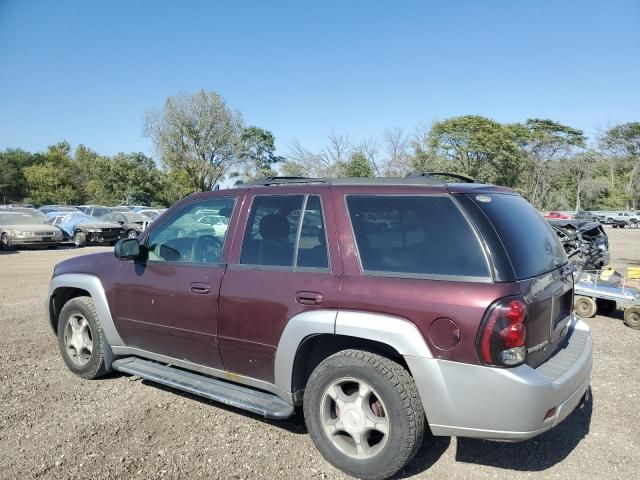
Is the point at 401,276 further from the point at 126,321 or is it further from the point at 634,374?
the point at 634,374

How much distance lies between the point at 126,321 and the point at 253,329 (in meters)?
1.45

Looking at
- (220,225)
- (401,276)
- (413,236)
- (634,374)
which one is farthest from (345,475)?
(634,374)

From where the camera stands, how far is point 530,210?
3484 mm

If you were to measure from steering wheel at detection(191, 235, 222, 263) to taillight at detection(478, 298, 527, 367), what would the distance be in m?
2.01

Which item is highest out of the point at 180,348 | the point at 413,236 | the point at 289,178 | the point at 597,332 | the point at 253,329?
the point at 289,178

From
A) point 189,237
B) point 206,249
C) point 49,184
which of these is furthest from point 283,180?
point 49,184

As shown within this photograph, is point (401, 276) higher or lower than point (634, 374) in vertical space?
higher

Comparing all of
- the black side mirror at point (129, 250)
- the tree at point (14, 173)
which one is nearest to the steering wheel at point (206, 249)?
the black side mirror at point (129, 250)

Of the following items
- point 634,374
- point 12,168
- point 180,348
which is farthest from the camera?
point 12,168

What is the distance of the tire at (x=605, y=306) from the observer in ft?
25.9

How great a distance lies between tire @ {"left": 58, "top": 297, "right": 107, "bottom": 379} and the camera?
4.45 metres

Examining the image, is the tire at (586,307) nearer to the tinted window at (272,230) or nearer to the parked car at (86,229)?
the tinted window at (272,230)

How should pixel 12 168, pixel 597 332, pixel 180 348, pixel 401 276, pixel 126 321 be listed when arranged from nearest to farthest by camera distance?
1. pixel 401 276
2. pixel 180 348
3. pixel 126 321
4. pixel 597 332
5. pixel 12 168

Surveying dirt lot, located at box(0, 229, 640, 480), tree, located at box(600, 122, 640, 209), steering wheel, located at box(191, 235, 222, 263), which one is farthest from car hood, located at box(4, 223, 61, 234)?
tree, located at box(600, 122, 640, 209)
